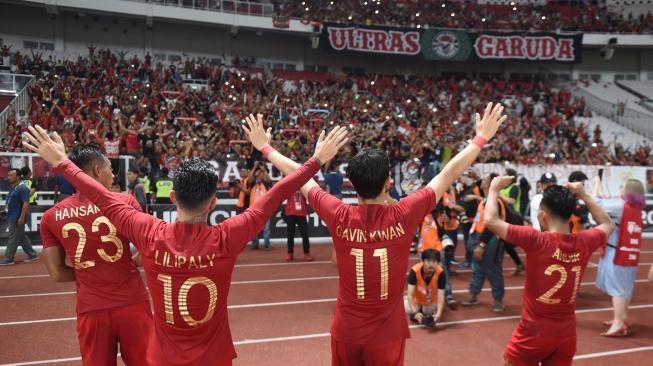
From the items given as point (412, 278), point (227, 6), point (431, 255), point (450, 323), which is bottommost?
point (450, 323)

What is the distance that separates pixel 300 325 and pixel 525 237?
12.0 feet

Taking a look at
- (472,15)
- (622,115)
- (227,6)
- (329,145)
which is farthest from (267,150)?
(472,15)

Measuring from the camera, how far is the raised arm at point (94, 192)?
230 cm

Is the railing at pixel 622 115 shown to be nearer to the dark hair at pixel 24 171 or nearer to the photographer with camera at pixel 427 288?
the photographer with camera at pixel 427 288

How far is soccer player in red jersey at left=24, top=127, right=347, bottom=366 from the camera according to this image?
2186mm

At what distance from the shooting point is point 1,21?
80.0 feet

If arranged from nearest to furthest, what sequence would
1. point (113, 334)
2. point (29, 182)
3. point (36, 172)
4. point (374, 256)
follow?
point (374, 256) < point (113, 334) < point (29, 182) < point (36, 172)

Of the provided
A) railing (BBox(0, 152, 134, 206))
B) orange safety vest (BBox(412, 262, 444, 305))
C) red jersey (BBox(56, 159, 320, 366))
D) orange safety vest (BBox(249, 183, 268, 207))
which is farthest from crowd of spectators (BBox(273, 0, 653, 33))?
red jersey (BBox(56, 159, 320, 366))

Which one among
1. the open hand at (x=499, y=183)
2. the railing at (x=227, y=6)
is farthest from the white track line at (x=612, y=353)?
the railing at (x=227, y=6)

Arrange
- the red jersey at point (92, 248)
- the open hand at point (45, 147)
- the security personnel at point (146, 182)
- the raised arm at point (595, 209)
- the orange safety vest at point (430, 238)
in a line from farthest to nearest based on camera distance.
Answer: the security personnel at point (146, 182) < the orange safety vest at point (430, 238) < the raised arm at point (595, 209) < the red jersey at point (92, 248) < the open hand at point (45, 147)

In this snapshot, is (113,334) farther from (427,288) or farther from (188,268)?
(427,288)

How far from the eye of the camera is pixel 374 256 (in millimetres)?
2465

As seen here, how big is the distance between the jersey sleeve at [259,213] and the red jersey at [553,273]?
1595mm

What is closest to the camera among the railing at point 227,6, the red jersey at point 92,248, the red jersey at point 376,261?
the red jersey at point 376,261
